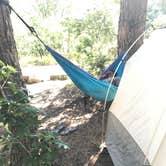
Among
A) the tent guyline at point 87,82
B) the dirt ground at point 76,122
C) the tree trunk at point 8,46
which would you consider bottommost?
the dirt ground at point 76,122

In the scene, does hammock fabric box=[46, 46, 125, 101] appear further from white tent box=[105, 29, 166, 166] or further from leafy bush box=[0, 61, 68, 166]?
leafy bush box=[0, 61, 68, 166]

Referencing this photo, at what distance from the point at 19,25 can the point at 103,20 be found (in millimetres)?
3664

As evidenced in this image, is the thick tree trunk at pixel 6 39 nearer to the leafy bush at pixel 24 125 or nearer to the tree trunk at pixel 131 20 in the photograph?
the leafy bush at pixel 24 125

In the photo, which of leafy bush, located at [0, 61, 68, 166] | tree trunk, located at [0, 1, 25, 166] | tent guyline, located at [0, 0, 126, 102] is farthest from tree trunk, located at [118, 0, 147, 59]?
leafy bush, located at [0, 61, 68, 166]

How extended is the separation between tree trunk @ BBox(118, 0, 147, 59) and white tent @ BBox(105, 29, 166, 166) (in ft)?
2.92

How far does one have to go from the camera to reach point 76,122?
2582mm

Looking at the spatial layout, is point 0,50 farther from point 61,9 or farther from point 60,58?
point 61,9

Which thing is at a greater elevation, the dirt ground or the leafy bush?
the leafy bush

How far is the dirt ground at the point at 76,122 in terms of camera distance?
1996 millimetres

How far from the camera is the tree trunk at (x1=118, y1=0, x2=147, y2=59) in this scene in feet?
8.91

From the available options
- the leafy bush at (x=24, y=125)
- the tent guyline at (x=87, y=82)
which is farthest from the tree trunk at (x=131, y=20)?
the leafy bush at (x=24, y=125)

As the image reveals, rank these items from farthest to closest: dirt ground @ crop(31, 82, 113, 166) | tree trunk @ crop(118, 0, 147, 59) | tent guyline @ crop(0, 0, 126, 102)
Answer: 1. tree trunk @ crop(118, 0, 147, 59)
2. tent guyline @ crop(0, 0, 126, 102)
3. dirt ground @ crop(31, 82, 113, 166)

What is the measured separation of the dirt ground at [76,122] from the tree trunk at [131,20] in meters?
0.83

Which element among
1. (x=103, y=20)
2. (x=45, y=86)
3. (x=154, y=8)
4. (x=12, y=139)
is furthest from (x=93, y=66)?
(x=154, y=8)
